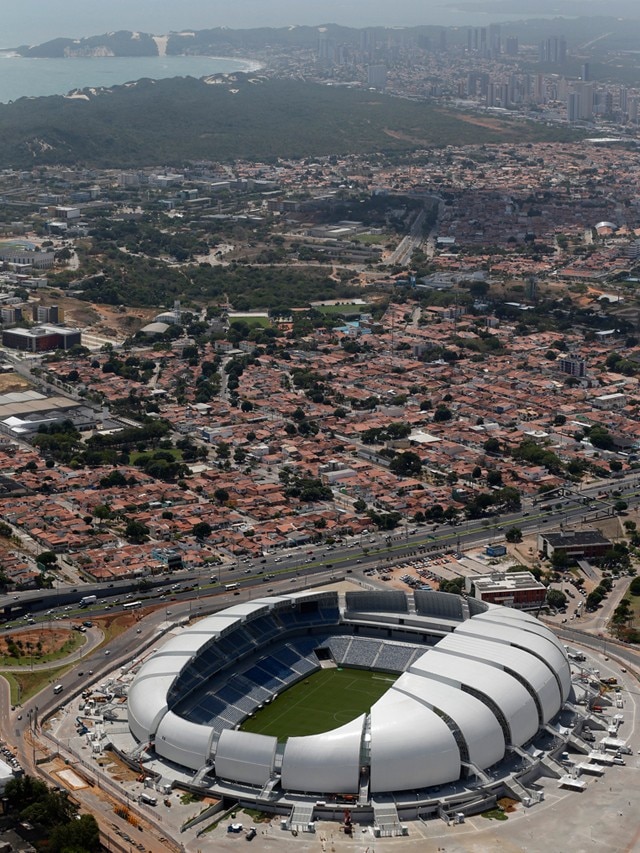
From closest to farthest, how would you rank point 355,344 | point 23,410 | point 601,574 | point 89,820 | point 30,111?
1. point 89,820
2. point 601,574
3. point 23,410
4. point 355,344
5. point 30,111

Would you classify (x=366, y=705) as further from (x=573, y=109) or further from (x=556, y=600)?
(x=573, y=109)

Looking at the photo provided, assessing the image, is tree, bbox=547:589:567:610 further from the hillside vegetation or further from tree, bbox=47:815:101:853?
the hillside vegetation

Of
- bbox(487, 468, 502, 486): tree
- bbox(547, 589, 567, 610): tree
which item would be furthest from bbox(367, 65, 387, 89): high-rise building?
bbox(547, 589, 567, 610): tree

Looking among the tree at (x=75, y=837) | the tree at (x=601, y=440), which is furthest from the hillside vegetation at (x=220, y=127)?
the tree at (x=75, y=837)

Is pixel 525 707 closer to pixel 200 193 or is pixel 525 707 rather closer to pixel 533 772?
pixel 533 772

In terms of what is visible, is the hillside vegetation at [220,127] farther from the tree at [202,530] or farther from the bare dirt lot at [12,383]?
the tree at [202,530]

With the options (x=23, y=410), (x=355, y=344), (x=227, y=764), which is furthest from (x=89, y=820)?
(x=355, y=344)

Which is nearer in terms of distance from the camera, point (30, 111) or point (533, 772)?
point (533, 772)

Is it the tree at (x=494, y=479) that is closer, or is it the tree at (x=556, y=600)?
the tree at (x=556, y=600)
